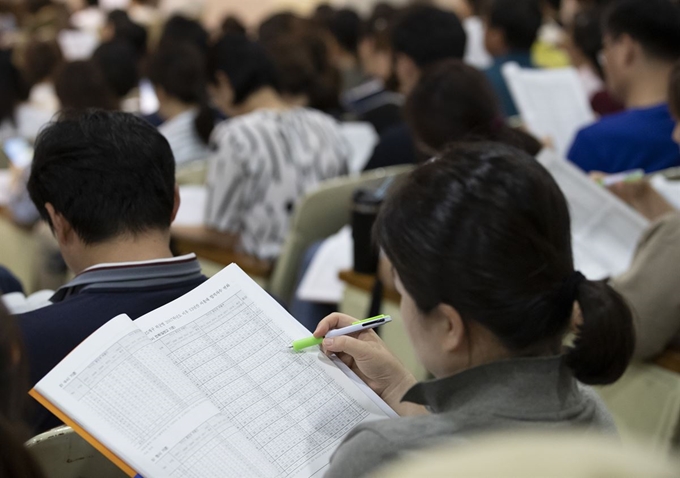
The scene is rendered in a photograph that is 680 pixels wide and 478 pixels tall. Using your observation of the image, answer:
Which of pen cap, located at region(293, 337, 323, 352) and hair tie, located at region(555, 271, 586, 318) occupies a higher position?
hair tie, located at region(555, 271, 586, 318)

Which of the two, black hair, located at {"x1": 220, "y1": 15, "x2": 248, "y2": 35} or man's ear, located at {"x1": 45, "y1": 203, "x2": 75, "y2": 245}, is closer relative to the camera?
man's ear, located at {"x1": 45, "y1": 203, "x2": 75, "y2": 245}

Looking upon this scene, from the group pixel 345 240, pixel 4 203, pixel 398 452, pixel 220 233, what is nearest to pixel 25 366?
pixel 398 452

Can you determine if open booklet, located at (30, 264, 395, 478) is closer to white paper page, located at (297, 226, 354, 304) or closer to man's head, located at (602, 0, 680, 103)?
white paper page, located at (297, 226, 354, 304)

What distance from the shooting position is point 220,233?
3.19 m

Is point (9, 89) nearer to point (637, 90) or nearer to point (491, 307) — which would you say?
point (637, 90)

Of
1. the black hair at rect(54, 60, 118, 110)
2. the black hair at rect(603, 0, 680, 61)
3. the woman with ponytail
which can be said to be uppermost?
the black hair at rect(603, 0, 680, 61)

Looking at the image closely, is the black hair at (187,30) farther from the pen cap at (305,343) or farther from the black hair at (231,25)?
the pen cap at (305,343)

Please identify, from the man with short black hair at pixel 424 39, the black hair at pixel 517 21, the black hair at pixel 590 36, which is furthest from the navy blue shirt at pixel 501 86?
the man with short black hair at pixel 424 39

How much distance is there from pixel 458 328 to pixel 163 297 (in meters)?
0.54

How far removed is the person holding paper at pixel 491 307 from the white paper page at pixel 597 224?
110 cm

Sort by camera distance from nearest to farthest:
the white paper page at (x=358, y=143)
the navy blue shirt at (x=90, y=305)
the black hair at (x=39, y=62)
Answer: the navy blue shirt at (x=90, y=305) < the white paper page at (x=358, y=143) < the black hair at (x=39, y=62)

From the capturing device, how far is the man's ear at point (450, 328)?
3.79ft

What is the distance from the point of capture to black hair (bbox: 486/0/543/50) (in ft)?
15.3

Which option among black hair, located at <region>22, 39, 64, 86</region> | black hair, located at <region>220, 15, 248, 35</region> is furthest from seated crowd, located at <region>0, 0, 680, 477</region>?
black hair, located at <region>220, 15, 248, 35</region>
